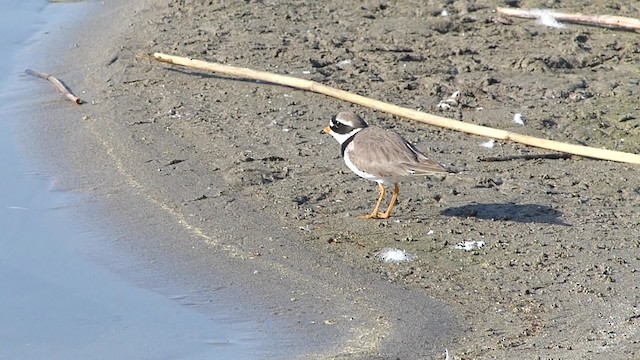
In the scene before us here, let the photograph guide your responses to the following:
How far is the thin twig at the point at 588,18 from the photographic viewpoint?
A: 37.9 ft

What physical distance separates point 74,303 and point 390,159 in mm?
2305

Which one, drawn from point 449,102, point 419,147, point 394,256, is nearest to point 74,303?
point 394,256

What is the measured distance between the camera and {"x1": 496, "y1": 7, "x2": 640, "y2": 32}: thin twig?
37.9 ft

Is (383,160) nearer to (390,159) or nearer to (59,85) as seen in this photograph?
(390,159)

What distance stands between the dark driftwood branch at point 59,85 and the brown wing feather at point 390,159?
324 cm

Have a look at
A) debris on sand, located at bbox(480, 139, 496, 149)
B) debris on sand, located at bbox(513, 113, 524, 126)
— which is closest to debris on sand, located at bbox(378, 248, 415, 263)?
debris on sand, located at bbox(480, 139, 496, 149)

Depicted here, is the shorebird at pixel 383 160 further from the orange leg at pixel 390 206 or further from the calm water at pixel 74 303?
the calm water at pixel 74 303

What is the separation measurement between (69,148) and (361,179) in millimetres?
2373

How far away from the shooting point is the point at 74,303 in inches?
267

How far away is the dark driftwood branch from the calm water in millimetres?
1431

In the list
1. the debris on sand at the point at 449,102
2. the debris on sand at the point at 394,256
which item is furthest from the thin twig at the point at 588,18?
the debris on sand at the point at 394,256

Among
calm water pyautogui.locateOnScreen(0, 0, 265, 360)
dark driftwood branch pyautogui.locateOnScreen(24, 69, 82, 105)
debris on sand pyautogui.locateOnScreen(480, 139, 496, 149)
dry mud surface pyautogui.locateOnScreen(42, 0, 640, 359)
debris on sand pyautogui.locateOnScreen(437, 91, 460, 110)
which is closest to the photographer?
calm water pyautogui.locateOnScreen(0, 0, 265, 360)

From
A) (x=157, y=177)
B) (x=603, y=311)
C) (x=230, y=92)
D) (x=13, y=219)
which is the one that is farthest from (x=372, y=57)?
(x=603, y=311)

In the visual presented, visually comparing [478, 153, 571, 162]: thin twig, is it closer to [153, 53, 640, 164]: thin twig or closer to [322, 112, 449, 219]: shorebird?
[153, 53, 640, 164]: thin twig
